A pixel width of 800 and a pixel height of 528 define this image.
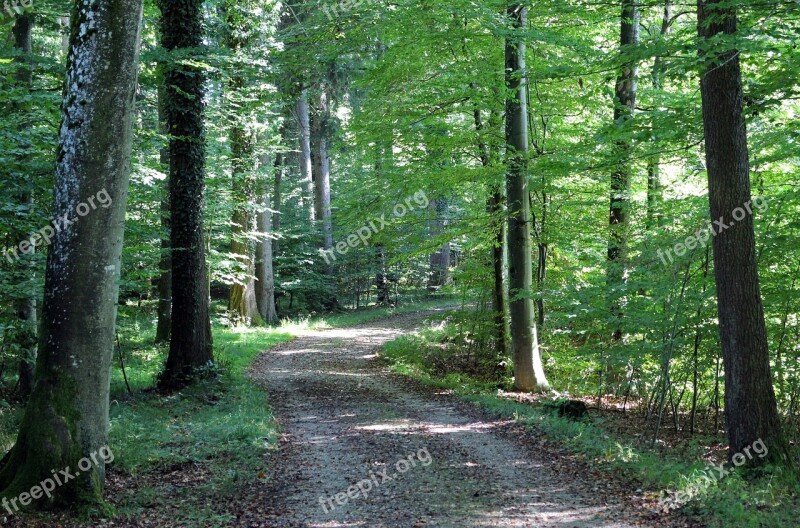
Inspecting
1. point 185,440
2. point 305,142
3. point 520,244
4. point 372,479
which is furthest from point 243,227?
point 372,479

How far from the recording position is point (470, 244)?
14656 mm

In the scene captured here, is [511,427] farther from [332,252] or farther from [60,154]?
[332,252]

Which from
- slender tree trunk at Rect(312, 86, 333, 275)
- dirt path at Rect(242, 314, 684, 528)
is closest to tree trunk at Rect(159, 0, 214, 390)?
dirt path at Rect(242, 314, 684, 528)

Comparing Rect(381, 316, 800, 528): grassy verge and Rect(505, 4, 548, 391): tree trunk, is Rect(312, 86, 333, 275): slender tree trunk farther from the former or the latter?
Rect(381, 316, 800, 528): grassy verge

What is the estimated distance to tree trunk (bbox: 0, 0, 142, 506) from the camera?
5047 millimetres

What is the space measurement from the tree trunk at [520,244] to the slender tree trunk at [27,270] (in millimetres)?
7891

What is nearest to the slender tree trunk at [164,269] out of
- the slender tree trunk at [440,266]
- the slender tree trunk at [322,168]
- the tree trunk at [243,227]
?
the tree trunk at [243,227]

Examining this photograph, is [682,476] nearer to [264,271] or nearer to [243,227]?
[243,227]

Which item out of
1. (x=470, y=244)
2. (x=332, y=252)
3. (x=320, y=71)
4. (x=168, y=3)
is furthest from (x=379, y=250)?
(x=168, y=3)

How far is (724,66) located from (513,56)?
213 inches

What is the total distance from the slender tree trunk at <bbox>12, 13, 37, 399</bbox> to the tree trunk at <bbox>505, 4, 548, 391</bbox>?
7.89 metres

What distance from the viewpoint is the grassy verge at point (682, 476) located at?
17.6ft

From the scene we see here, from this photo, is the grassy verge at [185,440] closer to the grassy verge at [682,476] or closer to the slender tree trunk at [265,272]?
the grassy verge at [682,476]

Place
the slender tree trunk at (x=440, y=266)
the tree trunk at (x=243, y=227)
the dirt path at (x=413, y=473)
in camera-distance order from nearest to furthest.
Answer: the dirt path at (x=413, y=473) < the tree trunk at (x=243, y=227) < the slender tree trunk at (x=440, y=266)
